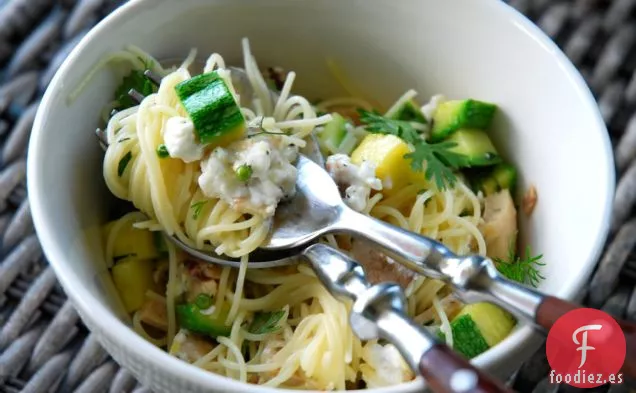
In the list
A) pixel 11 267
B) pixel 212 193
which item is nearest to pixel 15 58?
pixel 11 267

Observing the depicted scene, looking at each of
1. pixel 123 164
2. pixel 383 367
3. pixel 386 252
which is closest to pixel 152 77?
pixel 123 164

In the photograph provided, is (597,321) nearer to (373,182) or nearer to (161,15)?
(373,182)

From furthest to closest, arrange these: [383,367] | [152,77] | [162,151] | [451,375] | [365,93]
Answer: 1. [365,93]
2. [152,77]
3. [162,151]
4. [383,367]
5. [451,375]

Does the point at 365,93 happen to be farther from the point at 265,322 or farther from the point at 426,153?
the point at 265,322

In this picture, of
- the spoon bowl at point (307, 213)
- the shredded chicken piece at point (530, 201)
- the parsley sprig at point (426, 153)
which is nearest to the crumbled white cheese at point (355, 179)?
the spoon bowl at point (307, 213)

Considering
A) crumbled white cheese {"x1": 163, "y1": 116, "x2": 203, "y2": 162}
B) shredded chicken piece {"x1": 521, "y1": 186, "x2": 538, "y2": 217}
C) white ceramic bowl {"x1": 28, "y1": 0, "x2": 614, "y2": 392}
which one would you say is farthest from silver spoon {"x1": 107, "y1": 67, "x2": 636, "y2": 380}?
shredded chicken piece {"x1": 521, "y1": 186, "x2": 538, "y2": 217}

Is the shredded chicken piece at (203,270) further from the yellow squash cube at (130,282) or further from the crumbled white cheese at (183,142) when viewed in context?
the crumbled white cheese at (183,142)
